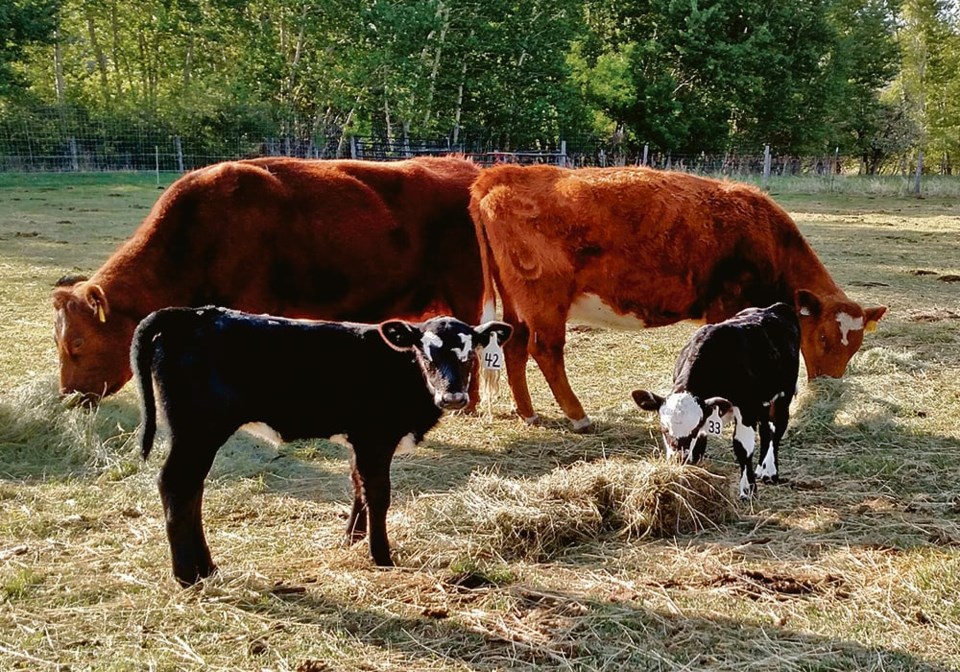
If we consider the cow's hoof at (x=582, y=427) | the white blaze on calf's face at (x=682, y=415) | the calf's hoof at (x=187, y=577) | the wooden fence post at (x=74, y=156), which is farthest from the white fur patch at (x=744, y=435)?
the wooden fence post at (x=74, y=156)

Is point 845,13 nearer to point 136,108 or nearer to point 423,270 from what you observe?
point 136,108

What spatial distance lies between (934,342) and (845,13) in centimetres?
4592

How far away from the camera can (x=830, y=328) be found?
6273 mm

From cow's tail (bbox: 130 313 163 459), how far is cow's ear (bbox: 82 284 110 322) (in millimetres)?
2111

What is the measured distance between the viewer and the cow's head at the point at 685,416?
4.34 meters

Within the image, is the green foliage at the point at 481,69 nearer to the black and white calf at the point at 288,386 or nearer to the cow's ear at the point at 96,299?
the cow's ear at the point at 96,299

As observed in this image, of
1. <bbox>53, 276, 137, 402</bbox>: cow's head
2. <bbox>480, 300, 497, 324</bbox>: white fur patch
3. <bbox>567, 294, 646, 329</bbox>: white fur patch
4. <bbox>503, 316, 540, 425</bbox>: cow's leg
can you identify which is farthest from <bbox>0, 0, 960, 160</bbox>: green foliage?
<bbox>567, 294, 646, 329</bbox>: white fur patch

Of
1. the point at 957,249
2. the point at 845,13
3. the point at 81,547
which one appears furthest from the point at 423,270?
the point at 845,13

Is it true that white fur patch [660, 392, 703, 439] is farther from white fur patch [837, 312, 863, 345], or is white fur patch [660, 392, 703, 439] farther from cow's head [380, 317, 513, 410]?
white fur patch [837, 312, 863, 345]

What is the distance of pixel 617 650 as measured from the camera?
3.14 m

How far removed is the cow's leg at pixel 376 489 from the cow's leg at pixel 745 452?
1.93 m

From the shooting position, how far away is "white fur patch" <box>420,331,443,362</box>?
3658 mm

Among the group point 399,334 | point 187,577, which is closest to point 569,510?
point 399,334

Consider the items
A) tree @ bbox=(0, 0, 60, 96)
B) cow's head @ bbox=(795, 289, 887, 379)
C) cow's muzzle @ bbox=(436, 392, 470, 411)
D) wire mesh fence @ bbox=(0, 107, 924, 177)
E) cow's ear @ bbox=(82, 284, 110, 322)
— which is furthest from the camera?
wire mesh fence @ bbox=(0, 107, 924, 177)
